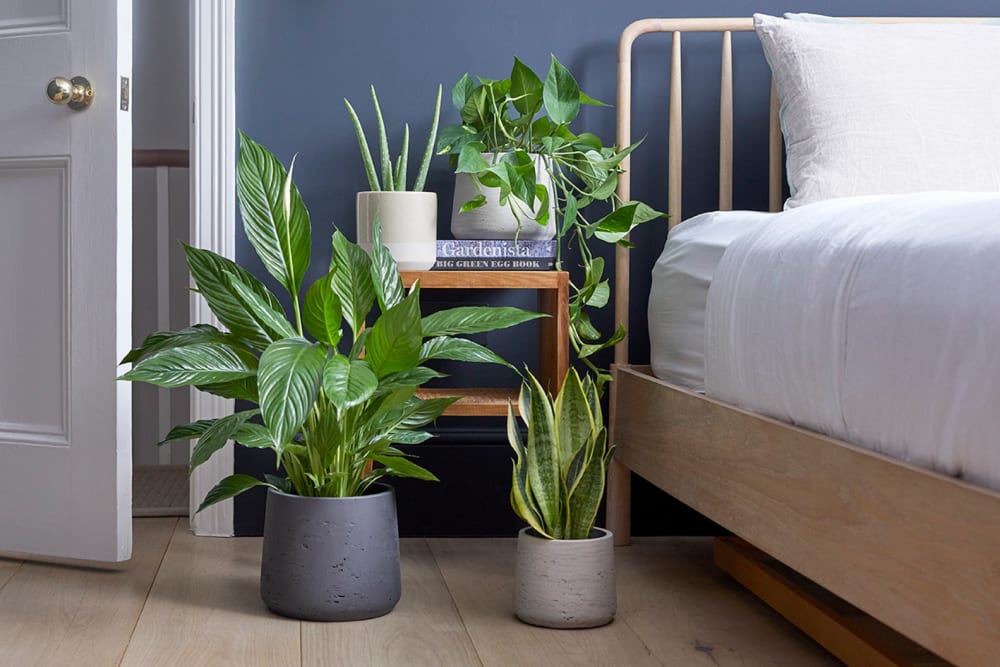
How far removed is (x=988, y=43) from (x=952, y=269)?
3.45ft

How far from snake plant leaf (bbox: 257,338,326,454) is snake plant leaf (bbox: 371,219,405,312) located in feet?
0.59

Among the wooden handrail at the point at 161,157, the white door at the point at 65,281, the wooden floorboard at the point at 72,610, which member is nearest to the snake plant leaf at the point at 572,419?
the wooden floorboard at the point at 72,610

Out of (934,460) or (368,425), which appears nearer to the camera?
(934,460)

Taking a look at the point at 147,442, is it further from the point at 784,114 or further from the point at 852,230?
the point at 852,230

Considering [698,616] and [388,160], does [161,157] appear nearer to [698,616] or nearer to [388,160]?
[388,160]

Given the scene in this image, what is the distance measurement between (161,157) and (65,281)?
1183 mm

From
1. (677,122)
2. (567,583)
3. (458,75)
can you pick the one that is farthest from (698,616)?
(458,75)

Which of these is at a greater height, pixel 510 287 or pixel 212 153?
pixel 212 153

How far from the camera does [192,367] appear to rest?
4.96ft

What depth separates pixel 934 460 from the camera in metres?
0.98

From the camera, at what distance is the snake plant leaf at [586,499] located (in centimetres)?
159

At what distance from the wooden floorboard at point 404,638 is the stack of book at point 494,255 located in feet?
1.92

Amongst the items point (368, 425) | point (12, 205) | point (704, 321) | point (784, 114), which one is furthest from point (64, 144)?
point (784, 114)

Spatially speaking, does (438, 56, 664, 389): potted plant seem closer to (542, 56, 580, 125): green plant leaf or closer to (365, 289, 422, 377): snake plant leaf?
(542, 56, 580, 125): green plant leaf
